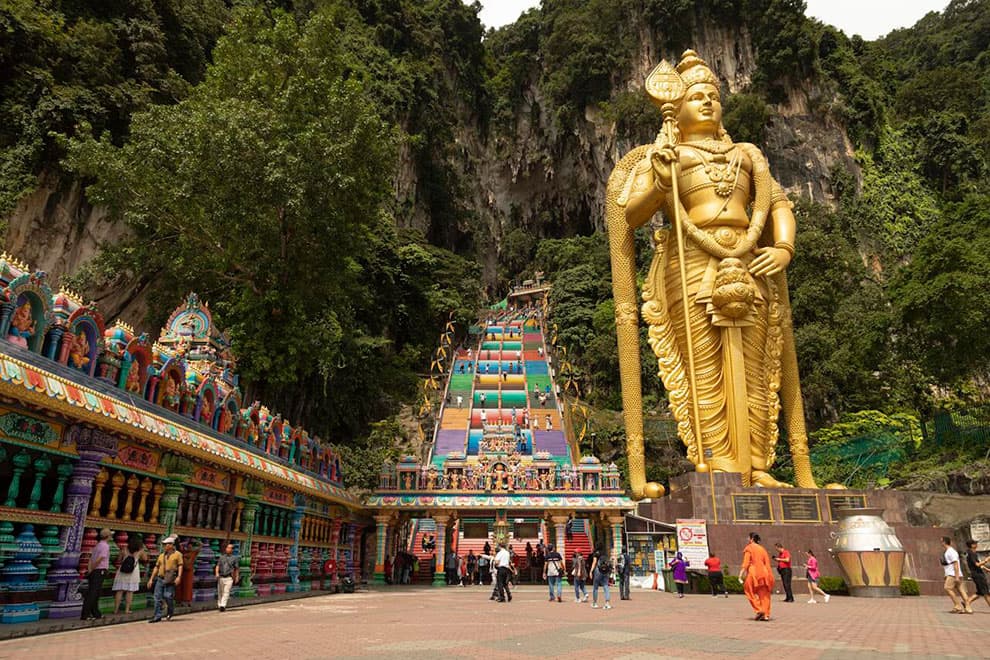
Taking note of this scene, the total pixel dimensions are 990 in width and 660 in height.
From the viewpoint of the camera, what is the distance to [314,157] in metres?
11.7

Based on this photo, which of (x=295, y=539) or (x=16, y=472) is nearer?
(x=16, y=472)

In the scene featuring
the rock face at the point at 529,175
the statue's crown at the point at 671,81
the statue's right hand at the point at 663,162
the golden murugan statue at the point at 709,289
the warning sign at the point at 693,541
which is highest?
the rock face at the point at 529,175

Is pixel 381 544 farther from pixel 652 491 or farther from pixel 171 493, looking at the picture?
pixel 171 493

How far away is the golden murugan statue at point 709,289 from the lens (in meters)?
12.0

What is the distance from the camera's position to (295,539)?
1023 centimetres

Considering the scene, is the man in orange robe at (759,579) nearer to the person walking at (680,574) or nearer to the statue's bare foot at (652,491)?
the person walking at (680,574)

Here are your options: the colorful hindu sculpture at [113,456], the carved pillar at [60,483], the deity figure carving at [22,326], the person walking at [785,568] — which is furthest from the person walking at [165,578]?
the person walking at [785,568]

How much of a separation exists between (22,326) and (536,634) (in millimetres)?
4530

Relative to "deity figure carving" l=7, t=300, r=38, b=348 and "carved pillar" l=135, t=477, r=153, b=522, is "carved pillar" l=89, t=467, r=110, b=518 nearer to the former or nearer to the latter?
"carved pillar" l=135, t=477, r=153, b=522

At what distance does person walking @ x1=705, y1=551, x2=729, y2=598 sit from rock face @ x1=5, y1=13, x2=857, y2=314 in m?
15.6

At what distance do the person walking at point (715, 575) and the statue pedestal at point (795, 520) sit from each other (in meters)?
0.34

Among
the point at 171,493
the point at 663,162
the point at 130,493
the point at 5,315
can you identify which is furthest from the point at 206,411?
the point at 663,162

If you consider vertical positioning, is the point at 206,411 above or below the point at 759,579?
above

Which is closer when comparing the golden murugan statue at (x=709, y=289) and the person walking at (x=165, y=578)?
A: the person walking at (x=165, y=578)
